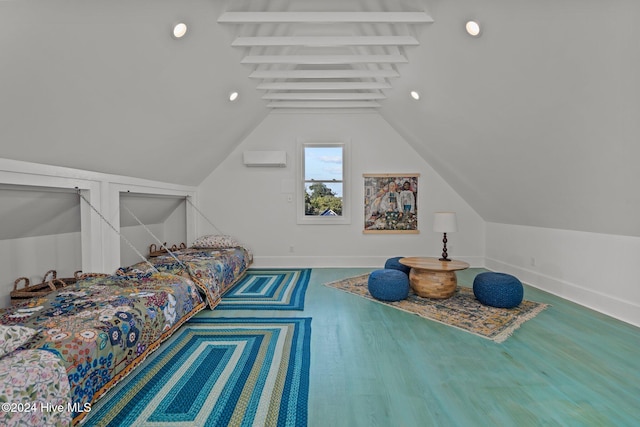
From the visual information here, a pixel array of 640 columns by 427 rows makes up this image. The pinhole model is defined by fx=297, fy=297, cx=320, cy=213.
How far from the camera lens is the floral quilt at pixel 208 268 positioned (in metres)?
3.07

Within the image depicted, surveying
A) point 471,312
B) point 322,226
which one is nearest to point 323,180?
point 322,226

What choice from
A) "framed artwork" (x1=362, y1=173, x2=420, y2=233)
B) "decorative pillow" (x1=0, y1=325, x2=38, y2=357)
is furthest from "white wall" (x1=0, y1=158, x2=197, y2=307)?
"framed artwork" (x1=362, y1=173, x2=420, y2=233)

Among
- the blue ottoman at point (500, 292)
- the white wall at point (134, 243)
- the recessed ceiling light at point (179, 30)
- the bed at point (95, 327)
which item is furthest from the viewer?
the white wall at point (134, 243)

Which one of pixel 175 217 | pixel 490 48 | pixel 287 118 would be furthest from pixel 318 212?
pixel 490 48

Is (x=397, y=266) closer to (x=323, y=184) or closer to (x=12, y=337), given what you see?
(x=323, y=184)

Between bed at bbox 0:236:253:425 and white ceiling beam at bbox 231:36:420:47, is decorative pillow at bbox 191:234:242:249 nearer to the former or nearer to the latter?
bed at bbox 0:236:253:425

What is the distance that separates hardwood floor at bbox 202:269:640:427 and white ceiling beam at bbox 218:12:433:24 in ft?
8.78

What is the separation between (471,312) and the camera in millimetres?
2982

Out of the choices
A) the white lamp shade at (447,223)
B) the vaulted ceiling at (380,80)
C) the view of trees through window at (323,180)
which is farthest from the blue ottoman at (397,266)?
the vaulted ceiling at (380,80)

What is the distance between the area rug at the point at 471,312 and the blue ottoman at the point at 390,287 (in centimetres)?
7

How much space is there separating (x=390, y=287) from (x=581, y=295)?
6.96 ft

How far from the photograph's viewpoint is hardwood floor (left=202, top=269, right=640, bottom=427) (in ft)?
Answer: 5.18

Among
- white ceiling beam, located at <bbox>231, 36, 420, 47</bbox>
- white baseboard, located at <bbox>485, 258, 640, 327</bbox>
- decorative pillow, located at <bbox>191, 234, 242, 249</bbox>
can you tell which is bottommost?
white baseboard, located at <bbox>485, 258, 640, 327</bbox>

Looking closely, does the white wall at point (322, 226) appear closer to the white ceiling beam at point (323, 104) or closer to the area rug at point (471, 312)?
the white ceiling beam at point (323, 104)
